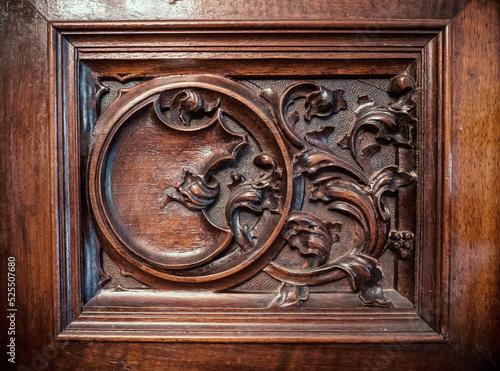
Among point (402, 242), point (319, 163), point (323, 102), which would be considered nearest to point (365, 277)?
point (402, 242)

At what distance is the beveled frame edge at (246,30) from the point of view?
64 centimetres

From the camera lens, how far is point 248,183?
68 cm

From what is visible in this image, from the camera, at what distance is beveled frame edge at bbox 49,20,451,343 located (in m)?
0.64

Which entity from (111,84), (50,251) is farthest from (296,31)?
(50,251)

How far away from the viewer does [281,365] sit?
66cm

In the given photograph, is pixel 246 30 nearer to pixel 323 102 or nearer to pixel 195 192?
pixel 323 102

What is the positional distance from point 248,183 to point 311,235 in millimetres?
150

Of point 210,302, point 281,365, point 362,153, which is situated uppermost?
point 362,153

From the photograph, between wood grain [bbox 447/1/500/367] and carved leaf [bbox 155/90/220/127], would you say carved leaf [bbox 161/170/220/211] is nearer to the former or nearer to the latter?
carved leaf [bbox 155/90/220/127]

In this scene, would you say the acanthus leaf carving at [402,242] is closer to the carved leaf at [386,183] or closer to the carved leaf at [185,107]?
the carved leaf at [386,183]

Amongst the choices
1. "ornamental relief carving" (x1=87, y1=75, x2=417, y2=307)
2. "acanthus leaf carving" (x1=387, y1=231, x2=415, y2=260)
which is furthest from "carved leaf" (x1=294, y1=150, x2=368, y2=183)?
"acanthus leaf carving" (x1=387, y1=231, x2=415, y2=260)

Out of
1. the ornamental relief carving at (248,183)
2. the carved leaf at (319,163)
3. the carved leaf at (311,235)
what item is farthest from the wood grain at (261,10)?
the carved leaf at (311,235)

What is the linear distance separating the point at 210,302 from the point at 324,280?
22cm

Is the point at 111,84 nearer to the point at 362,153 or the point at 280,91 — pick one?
the point at 280,91
